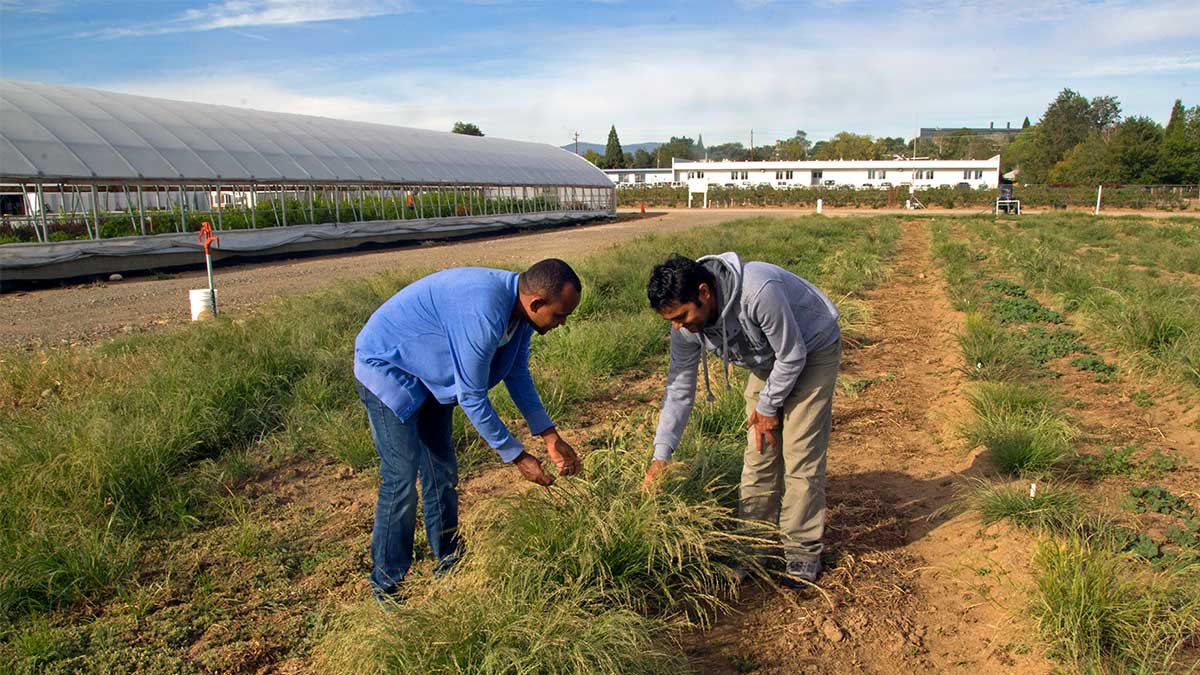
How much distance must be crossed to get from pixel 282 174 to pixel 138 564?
712 inches

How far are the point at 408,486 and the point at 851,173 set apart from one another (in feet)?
243

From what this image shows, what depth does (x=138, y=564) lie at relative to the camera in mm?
3600

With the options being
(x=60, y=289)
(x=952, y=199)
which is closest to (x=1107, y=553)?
(x=60, y=289)

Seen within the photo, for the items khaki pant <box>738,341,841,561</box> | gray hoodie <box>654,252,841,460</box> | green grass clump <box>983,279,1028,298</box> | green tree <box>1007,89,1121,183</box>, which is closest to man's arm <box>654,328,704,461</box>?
gray hoodie <box>654,252,841,460</box>

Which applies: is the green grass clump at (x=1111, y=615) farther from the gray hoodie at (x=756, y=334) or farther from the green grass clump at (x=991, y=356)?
the green grass clump at (x=991, y=356)

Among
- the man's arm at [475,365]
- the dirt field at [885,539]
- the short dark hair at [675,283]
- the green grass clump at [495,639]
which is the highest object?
the short dark hair at [675,283]

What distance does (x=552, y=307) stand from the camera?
2.79 metres

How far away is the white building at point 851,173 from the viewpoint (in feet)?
225

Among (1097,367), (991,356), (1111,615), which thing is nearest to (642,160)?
(1097,367)

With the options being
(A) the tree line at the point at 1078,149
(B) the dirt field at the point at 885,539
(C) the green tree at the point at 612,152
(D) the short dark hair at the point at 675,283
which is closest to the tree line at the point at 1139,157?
(A) the tree line at the point at 1078,149

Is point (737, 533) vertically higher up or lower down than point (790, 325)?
lower down

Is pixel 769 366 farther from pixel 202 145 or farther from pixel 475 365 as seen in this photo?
pixel 202 145

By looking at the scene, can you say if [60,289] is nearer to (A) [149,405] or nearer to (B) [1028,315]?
(A) [149,405]

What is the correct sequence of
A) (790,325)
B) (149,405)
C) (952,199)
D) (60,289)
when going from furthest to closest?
(952,199) → (60,289) → (149,405) → (790,325)
